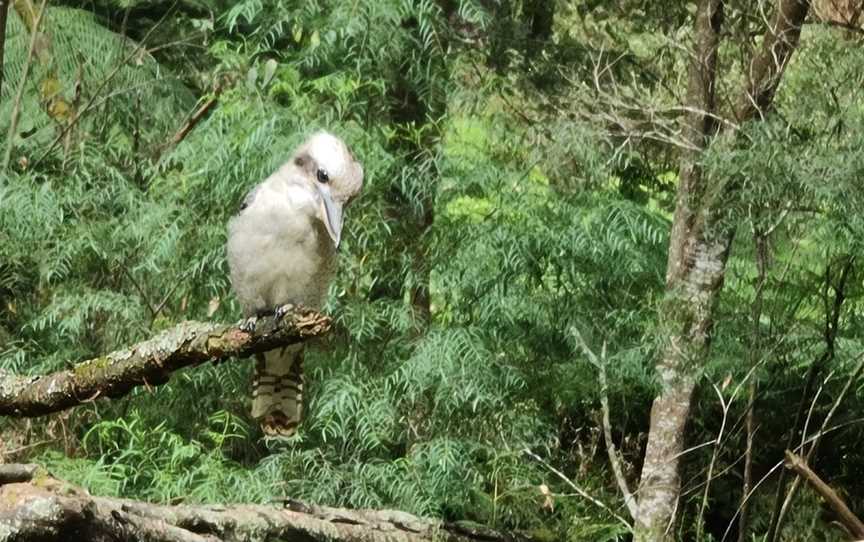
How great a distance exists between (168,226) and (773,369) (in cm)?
219

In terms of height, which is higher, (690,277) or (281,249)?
(281,249)

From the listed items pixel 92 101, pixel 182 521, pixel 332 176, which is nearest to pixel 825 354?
pixel 332 176

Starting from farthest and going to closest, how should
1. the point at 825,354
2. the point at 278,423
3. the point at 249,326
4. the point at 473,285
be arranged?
1. the point at 473,285
2. the point at 825,354
3. the point at 278,423
4. the point at 249,326

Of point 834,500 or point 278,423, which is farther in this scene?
point 278,423

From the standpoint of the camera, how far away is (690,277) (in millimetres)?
4852

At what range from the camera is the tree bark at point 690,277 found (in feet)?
15.5

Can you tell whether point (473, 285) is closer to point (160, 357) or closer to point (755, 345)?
point (755, 345)

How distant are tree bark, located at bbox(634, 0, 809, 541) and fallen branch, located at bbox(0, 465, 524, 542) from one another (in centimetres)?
70

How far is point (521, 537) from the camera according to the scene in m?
4.60

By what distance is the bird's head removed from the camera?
12.0ft

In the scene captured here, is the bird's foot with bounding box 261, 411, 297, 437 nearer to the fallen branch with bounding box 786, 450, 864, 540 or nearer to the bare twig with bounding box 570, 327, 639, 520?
the bare twig with bounding box 570, 327, 639, 520

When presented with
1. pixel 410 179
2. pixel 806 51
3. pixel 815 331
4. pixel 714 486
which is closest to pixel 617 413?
pixel 714 486

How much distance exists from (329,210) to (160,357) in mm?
949

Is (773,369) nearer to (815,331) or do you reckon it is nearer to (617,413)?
(815,331)
